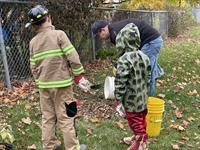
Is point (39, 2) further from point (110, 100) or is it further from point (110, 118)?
point (110, 118)

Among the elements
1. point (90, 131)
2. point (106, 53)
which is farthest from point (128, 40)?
point (106, 53)

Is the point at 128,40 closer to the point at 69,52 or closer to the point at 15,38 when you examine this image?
the point at 69,52

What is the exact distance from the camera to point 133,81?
462 centimetres

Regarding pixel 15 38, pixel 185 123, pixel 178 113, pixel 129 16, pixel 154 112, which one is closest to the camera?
pixel 154 112

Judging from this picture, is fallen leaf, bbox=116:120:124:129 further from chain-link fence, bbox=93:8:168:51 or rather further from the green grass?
chain-link fence, bbox=93:8:168:51

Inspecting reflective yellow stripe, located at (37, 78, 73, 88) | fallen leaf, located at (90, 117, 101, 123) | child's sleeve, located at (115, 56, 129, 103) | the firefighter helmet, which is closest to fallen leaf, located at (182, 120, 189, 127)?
fallen leaf, located at (90, 117, 101, 123)

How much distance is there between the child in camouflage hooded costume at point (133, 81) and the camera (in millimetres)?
4551

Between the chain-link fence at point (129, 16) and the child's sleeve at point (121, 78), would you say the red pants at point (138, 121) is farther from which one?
the chain-link fence at point (129, 16)

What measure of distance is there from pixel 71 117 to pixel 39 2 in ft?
14.3

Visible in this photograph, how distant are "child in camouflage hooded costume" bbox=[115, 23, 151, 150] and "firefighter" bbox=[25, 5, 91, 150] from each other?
18.0 inches

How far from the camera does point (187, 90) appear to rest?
308 inches

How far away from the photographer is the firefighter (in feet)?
14.5

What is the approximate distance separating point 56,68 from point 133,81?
3.06ft

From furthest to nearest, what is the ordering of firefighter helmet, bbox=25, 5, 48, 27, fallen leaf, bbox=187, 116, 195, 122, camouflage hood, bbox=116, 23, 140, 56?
fallen leaf, bbox=187, 116, 195, 122, camouflage hood, bbox=116, 23, 140, 56, firefighter helmet, bbox=25, 5, 48, 27
